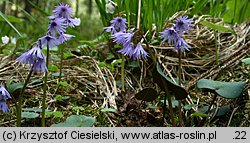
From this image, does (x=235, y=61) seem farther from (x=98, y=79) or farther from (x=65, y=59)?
(x=65, y=59)

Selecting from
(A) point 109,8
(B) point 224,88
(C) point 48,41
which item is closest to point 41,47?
(C) point 48,41

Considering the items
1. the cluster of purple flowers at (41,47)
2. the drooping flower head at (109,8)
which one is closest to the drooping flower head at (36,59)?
the cluster of purple flowers at (41,47)

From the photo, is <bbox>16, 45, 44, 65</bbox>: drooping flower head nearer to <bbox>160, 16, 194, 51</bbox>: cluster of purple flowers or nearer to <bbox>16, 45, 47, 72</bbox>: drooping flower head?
<bbox>16, 45, 47, 72</bbox>: drooping flower head

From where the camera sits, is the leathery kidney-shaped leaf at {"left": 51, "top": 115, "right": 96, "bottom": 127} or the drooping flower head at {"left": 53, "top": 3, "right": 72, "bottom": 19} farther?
the drooping flower head at {"left": 53, "top": 3, "right": 72, "bottom": 19}

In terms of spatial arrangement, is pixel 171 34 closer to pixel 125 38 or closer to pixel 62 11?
pixel 125 38

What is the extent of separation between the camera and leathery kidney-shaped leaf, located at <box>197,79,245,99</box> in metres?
0.98

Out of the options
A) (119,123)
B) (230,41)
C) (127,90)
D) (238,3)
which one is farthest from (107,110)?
(238,3)

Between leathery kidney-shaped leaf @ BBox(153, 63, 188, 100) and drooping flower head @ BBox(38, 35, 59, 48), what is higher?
drooping flower head @ BBox(38, 35, 59, 48)

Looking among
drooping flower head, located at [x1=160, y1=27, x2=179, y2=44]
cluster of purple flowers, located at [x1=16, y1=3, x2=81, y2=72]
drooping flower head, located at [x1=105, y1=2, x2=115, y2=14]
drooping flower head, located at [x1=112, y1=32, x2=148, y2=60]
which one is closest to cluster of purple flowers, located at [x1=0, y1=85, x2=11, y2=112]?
cluster of purple flowers, located at [x1=16, y1=3, x2=81, y2=72]

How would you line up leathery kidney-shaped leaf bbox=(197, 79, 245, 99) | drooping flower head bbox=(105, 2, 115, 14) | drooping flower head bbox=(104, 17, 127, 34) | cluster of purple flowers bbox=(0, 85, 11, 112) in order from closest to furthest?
1. cluster of purple flowers bbox=(0, 85, 11, 112)
2. leathery kidney-shaped leaf bbox=(197, 79, 245, 99)
3. drooping flower head bbox=(104, 17, 127, 34)
4. drooping flower head bbox=(105, 2, 115, 14)

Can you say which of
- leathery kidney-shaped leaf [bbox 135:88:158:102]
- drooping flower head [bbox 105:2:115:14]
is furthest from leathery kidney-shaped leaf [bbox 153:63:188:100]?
drooping flower head [bbox 105:2:115:14]

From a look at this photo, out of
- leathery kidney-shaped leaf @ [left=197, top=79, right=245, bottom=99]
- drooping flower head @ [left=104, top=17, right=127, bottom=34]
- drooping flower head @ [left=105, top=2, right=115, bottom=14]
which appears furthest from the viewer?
drooping flower head @ [left=105, top=2, right=115, bottom=14]

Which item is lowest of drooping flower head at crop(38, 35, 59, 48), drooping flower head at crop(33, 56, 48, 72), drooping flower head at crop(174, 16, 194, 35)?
drooping flower head at crop(33, 56, 48, 72)

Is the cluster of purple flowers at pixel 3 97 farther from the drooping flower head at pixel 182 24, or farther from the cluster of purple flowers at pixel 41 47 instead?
the drooping flower head at pixel 182 24
